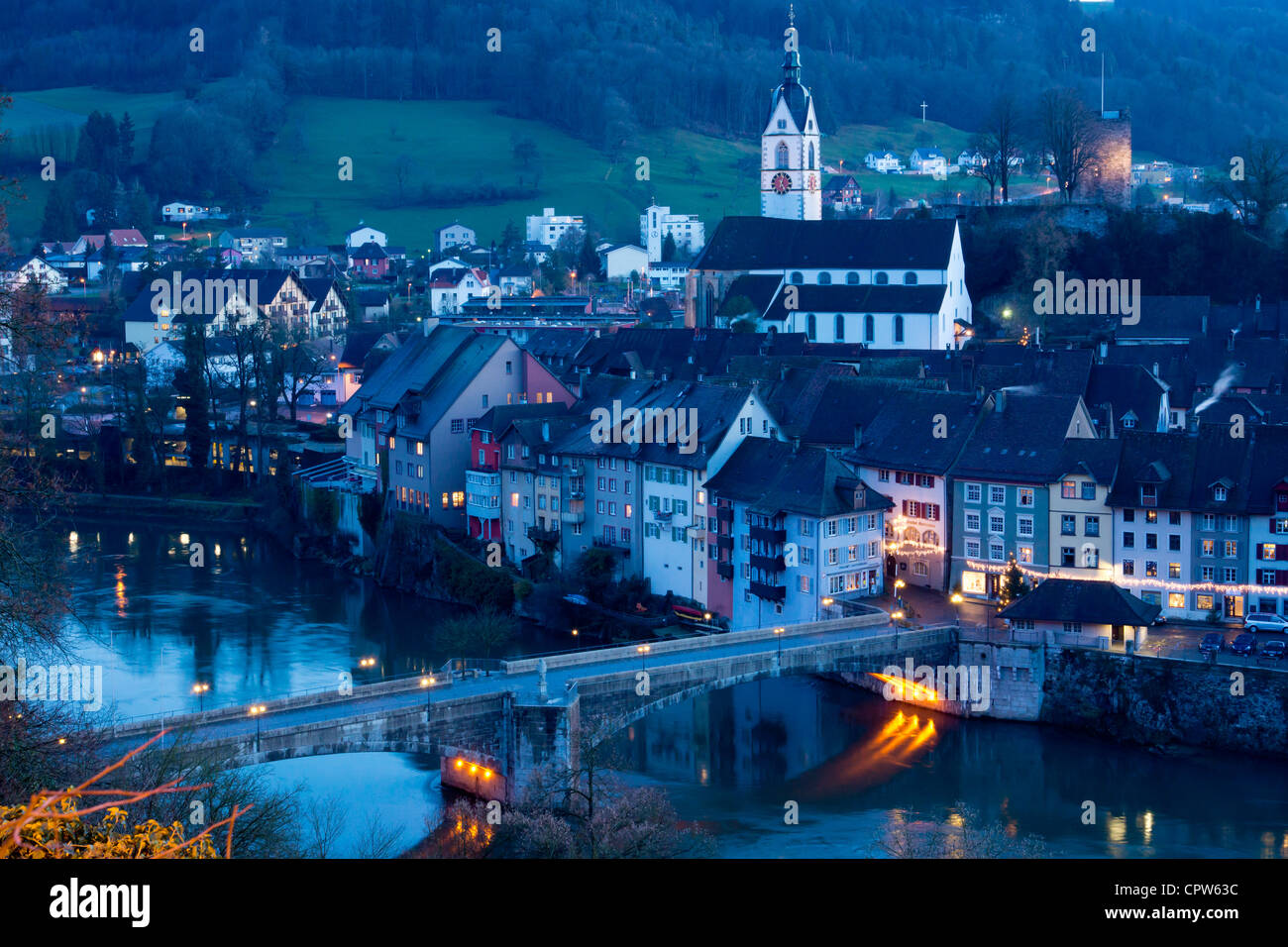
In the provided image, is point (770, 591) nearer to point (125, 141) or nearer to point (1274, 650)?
point (1274, 650)

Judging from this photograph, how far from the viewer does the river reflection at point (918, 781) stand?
883 inches

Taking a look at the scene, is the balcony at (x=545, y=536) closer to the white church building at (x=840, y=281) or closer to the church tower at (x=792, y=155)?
the white church building at (x=840, y=281)

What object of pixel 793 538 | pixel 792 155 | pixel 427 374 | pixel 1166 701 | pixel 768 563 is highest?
pixel 792 155

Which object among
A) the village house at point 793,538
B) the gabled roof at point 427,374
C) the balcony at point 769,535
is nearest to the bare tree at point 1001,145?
the gabled roof at point 427,374

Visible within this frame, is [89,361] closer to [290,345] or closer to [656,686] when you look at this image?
[290,345]

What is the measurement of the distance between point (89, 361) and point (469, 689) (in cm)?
4890

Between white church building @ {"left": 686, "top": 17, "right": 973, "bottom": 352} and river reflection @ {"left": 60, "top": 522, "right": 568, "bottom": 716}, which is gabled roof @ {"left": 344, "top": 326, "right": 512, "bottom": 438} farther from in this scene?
white church building @ {"left": 686, "top": 17, "right": 973, "bottom": 352}

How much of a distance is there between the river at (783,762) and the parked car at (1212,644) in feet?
5.62

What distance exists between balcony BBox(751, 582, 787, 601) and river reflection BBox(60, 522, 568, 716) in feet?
13.6

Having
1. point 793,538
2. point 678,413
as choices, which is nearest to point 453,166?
point 678,413

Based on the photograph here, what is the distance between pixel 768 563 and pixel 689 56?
10748cm

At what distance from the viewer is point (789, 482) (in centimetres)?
3309

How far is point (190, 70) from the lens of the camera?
14362cm

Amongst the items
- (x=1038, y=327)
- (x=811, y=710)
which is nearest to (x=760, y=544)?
(x=811, y=710)
